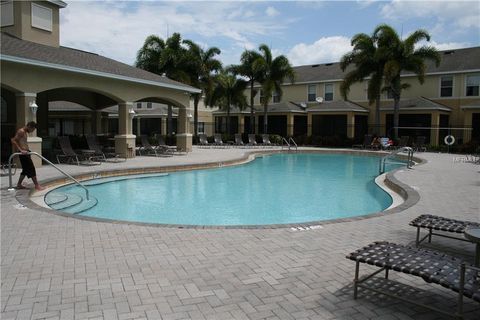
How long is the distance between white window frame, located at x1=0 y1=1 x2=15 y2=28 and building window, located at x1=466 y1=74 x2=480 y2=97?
29249mm

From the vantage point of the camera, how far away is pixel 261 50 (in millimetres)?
35031

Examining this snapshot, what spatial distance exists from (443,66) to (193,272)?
3295cm

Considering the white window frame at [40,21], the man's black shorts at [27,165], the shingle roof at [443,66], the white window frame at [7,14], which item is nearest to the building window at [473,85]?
the shingle roof at [443,66]

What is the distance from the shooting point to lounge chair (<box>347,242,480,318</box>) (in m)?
3.58

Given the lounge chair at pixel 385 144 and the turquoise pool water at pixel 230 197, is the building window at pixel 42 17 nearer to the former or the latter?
the turquoise pool water at pixel 230 197

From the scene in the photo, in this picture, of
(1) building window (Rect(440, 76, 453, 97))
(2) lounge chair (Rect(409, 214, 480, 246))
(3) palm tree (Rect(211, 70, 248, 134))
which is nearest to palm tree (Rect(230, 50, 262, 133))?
(3) palm tree (Rect(211, 70, 248, 134))

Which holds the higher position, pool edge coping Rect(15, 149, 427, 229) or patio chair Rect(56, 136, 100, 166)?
patio chair Rect(56, 136, 100, 166)

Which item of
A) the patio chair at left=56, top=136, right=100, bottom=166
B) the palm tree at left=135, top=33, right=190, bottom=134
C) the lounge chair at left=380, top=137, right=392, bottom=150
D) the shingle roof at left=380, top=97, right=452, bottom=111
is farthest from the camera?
the palm tree at left=135, top=33, right=190, bottom=134

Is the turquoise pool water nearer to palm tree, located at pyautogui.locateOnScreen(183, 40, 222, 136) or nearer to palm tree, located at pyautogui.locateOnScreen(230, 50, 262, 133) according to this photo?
A: palm tree, located at pyautogui.locateOnScreen(183, 40, 222, 136)

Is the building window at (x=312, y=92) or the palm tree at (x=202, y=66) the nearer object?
the palm tree at (x=202, y=66)

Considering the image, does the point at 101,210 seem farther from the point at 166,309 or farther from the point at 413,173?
the point at 413,173

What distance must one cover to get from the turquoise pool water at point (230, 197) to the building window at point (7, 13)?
9932 mm

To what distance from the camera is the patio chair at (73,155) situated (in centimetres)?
1656

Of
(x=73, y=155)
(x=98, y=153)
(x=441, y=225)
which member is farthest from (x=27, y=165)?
(x=441, y=225)
